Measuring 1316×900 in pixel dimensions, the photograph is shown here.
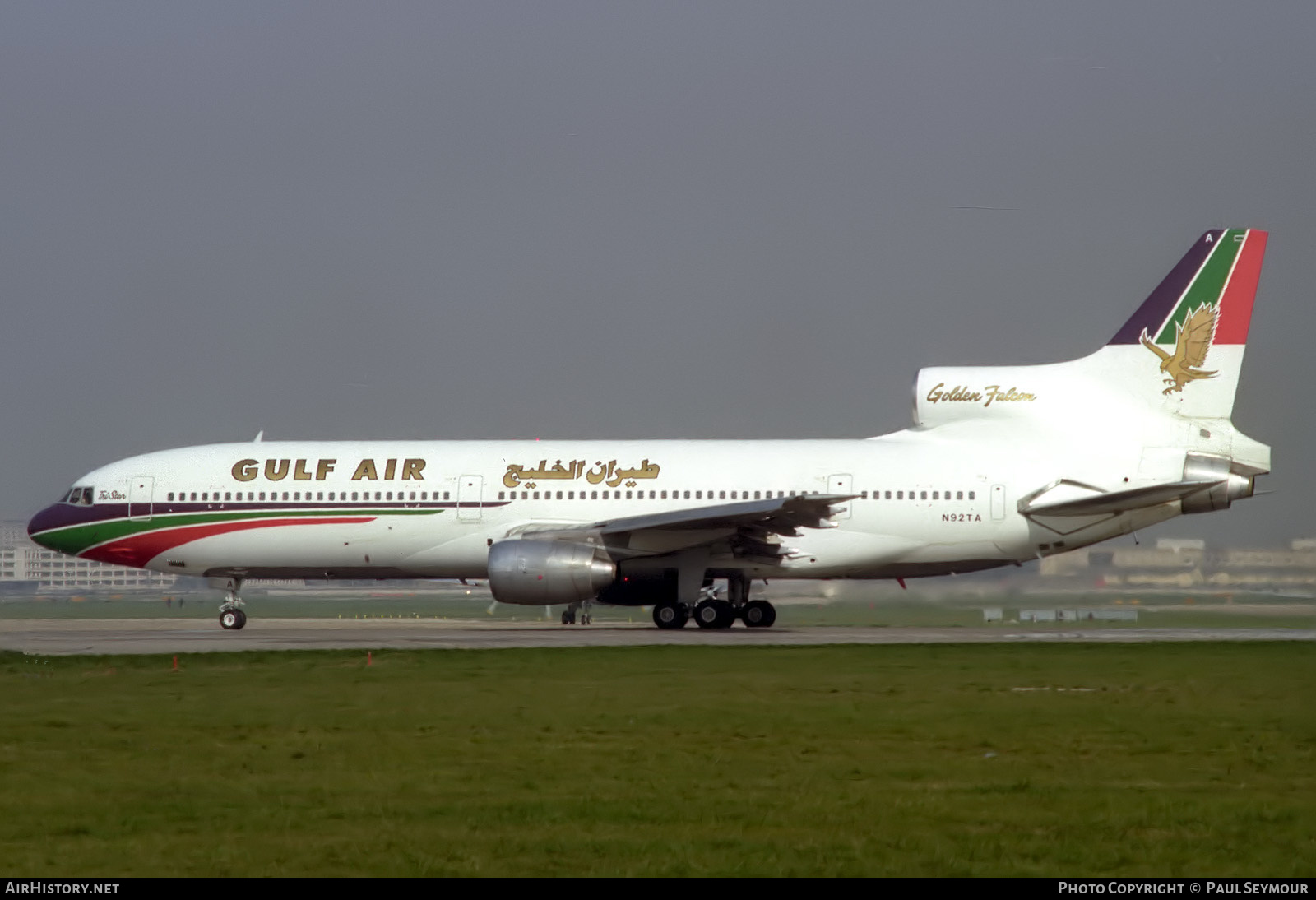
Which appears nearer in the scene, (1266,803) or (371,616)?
(1266,803)

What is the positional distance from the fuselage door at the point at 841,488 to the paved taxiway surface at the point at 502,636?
2.34 meters

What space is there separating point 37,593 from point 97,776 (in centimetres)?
8107

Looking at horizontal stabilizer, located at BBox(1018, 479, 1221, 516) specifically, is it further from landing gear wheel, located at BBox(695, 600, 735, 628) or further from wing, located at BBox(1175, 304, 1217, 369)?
landing gear wheel, located at BBox(695, 600, 735, 628)

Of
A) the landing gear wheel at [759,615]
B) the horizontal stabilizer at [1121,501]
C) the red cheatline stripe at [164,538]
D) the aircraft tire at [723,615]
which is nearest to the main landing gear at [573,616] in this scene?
the landing gear wheel at [759,615]

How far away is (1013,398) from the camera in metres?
31.1

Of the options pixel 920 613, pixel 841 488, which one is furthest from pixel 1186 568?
pixel 841 488

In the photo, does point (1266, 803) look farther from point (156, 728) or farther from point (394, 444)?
point (394, 444)

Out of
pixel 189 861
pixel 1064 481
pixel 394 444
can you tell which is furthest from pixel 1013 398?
pixel 189 861

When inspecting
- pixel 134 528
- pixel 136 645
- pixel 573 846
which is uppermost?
pixel 134 528

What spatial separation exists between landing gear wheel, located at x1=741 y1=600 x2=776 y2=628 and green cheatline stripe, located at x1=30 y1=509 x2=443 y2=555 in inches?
262

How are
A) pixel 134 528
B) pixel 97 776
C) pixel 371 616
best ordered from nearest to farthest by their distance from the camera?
1. pixel 97 776
2. pixel 134 528
3. pixel 371 616

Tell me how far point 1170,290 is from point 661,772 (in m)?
22.8

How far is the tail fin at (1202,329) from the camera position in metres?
30.3

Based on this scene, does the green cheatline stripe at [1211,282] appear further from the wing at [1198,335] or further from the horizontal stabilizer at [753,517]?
the horizontal stabilizer at [753,517]
